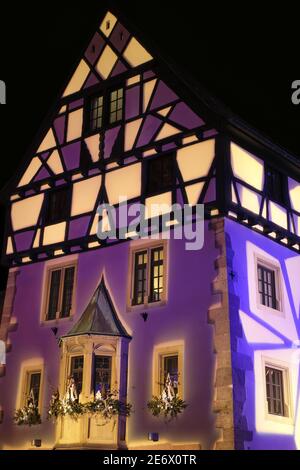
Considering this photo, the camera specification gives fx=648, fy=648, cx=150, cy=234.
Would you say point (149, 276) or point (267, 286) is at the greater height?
point (149, 276)

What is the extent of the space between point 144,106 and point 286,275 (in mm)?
6465

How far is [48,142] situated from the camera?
70.2 ft

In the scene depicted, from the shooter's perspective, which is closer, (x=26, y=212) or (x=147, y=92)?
(x=147, y=92)

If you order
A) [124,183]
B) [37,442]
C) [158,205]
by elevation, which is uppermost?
[124,183]

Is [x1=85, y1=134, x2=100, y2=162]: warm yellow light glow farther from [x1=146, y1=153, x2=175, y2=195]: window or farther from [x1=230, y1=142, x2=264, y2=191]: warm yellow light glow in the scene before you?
[x1=230, y1=142, x2=264, y2=191]: warm yellow light glow

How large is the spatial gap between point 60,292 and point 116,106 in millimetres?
6019

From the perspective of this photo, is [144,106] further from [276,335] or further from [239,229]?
[276,335]

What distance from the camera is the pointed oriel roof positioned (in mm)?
17375

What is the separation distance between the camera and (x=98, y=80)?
2100 centimetres

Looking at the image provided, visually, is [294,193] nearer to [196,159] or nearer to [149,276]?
[196,159]

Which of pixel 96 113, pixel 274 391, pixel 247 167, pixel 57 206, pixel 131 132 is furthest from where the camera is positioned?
pixel 96 113

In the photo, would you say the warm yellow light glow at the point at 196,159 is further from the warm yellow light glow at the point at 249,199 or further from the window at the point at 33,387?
the window at the point at 33,387

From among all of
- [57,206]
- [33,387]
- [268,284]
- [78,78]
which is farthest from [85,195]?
[268,284]
